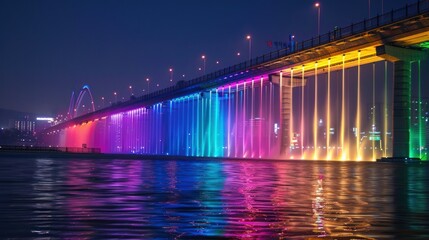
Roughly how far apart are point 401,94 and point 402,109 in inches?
59.3

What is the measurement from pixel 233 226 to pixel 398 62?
2074 inches

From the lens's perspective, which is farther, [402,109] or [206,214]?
[402,109]

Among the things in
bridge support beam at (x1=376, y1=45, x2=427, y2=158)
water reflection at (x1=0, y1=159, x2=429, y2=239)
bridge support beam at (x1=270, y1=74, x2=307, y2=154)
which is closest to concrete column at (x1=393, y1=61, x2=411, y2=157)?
bridge support beam at (x1=376, y1=45, x2=427, y2=158)

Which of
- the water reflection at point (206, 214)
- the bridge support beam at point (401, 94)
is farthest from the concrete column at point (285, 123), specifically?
the water reflection at point (206, 214)

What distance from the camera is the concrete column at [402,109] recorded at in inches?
2272

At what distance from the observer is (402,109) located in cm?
5806

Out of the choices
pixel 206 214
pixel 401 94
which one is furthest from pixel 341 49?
pixel 206 214

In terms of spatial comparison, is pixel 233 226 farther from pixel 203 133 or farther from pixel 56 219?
pixel 203 133

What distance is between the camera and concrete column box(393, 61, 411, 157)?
57719mm

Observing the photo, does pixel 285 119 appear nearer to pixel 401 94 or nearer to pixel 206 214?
pixel 401 94

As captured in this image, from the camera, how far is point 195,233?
933 centimetres

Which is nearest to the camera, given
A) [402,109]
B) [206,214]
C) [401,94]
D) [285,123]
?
[206,214]

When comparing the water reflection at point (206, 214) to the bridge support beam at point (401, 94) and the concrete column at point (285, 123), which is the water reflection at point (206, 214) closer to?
the bridge support beam at point (401, 94)

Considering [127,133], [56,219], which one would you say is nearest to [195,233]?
[56,219]
